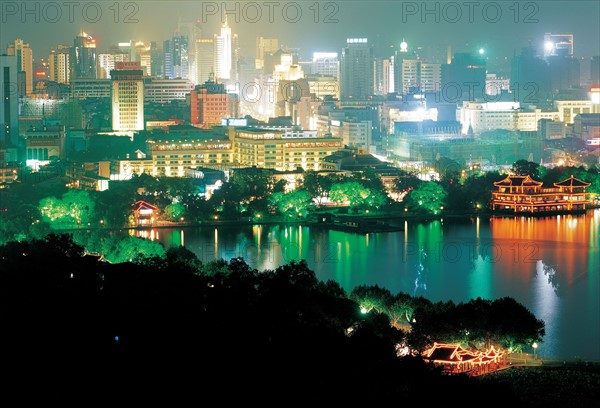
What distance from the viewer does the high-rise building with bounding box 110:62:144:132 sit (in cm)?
2230

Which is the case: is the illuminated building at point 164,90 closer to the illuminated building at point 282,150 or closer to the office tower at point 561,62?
the office tower at point 561,62

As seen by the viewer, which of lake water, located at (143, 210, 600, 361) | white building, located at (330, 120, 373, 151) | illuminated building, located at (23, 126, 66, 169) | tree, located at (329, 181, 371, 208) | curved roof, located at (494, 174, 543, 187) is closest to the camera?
lake water, located at (143, 210, 600, 361)

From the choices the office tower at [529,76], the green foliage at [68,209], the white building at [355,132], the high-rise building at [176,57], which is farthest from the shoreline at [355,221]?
the high-rise building at [176,57]

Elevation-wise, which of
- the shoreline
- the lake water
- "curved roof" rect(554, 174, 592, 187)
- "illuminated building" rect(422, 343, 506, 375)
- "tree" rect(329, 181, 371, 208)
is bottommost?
"illuminated building" rect(422, 343, 506, 375)

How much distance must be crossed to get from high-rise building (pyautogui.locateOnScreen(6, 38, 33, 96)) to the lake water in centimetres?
1211

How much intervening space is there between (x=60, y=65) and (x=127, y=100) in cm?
648

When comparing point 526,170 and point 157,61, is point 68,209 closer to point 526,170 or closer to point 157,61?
point 526,170

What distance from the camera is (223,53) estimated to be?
2859 cm

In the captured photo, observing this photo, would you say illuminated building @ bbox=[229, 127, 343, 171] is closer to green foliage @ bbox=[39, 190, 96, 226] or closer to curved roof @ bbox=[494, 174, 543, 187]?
curved roof @ bbox=[494, 174, 543, 187]

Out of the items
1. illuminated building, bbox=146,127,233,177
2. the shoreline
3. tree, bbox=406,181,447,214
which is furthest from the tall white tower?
the shoreline

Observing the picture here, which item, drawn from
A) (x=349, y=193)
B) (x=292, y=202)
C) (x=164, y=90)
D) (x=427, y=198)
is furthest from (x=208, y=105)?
(x=292, y=202)

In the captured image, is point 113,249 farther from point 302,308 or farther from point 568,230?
point 568,230

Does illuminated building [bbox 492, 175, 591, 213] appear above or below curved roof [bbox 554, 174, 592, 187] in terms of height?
below

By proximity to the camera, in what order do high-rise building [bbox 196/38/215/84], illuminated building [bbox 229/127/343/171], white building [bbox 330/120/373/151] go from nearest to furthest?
illuminated building [bbox 229/127/343/171] → white building [bbox 330/120/373/151] → high-rise building [bbox 196/38/215/84]
